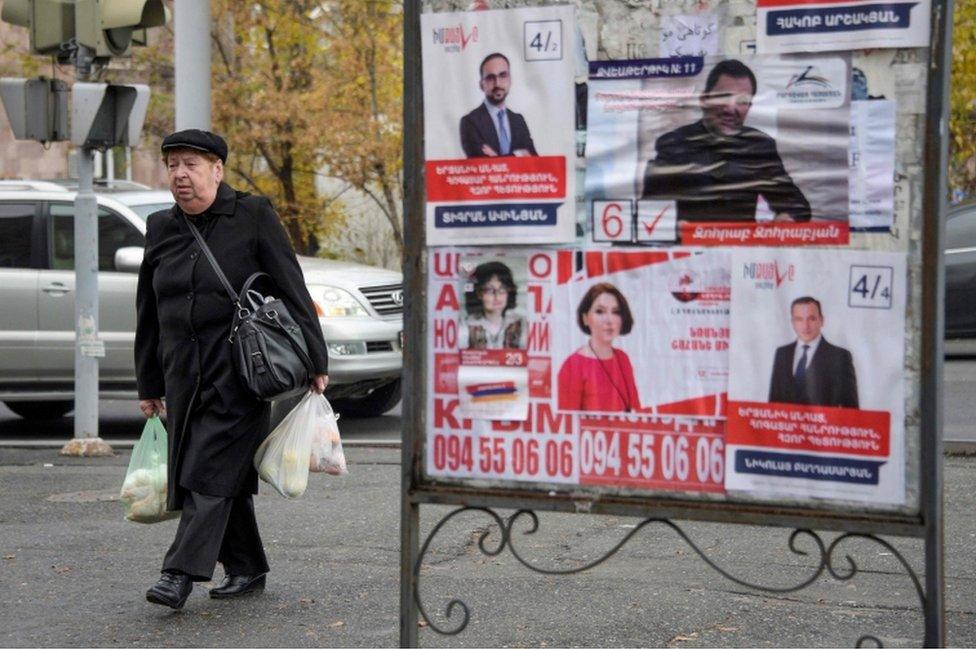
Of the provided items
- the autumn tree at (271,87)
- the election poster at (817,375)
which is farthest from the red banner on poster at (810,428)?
the autumn tree at (271,87)

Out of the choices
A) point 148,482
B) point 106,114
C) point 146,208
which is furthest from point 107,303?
point 148,482

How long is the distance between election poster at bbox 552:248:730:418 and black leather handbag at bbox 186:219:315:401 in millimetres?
1974

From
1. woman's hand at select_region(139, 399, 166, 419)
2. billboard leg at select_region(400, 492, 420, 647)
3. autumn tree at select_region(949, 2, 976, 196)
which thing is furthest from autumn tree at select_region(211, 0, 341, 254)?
billboard leg at select_region(400, 492, 420, 647)

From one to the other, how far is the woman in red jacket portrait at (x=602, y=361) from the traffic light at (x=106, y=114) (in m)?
7.13

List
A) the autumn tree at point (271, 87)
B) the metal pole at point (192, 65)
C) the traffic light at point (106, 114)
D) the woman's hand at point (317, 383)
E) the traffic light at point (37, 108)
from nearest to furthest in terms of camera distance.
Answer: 1. the woman's hand at point (317, 383)
2. the traffic light at point (106, 114)
3. the traffic light at point (37, 108)
4. the metal pole at point (192, 65)
5. the autumn tree at point (271, 87)

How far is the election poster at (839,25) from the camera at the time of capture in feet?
13.2

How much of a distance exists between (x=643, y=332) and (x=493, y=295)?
0.44m

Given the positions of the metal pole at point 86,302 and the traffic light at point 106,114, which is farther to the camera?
the metal pole at point 86,302

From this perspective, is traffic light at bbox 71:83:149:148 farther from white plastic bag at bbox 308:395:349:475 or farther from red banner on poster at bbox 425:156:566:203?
red banner on poster at bbox 425:156:566:203

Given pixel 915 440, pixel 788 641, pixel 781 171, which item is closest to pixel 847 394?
pixel 915 440

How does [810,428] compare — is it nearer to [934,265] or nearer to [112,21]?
[934,265]

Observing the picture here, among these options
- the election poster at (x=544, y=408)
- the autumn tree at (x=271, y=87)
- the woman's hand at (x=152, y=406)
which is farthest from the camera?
the autumn tree at (x=271, y=87)

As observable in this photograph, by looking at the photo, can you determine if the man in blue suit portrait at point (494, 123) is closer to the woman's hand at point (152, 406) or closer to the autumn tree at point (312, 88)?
the woman's hand at point (152, 406)

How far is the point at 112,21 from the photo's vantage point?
1080 cm
